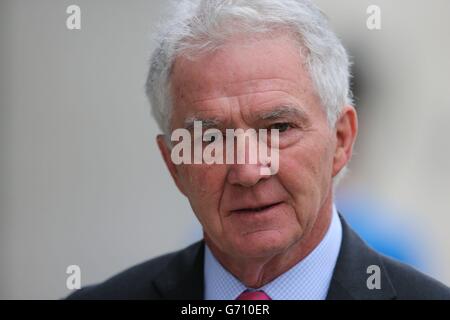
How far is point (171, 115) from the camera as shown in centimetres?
200

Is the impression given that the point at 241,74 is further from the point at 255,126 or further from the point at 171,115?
the point at 171,115

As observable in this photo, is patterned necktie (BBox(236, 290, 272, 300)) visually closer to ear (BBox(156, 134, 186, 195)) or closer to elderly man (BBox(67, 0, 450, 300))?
elderly man (BBox(67, 0, 450, 300))

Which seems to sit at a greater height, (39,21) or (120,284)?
(39,21)

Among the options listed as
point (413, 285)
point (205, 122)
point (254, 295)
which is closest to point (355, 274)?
point (413, 285)

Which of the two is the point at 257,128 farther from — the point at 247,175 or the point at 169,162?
the point at 169,162

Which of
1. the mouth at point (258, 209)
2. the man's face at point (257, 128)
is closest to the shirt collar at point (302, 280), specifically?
the man's face at point (257, 128)

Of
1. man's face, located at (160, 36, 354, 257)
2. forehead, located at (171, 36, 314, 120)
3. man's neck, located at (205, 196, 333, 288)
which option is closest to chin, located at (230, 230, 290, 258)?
man's face, located at (160, 36, 354, 257)

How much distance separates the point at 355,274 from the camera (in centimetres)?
202

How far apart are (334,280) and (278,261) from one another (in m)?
0.18

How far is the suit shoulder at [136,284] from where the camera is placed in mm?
2282

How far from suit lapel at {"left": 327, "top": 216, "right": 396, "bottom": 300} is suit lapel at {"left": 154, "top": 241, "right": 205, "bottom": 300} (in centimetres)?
44

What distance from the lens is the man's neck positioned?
2.00 metres
